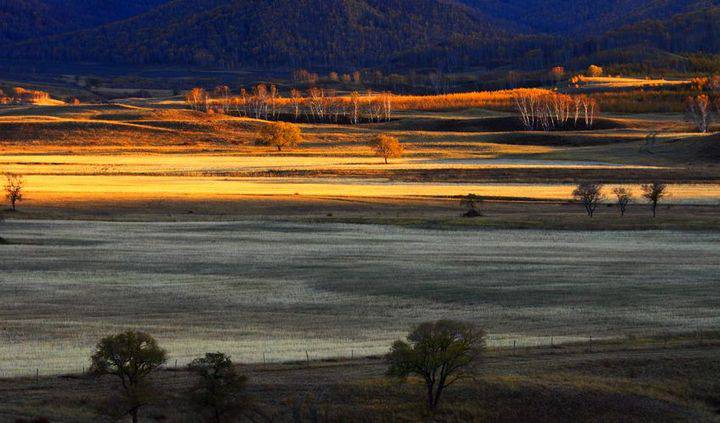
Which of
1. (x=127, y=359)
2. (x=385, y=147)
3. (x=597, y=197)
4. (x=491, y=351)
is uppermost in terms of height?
(x=385, y=147)

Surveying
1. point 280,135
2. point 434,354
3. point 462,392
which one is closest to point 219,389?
point 434,354

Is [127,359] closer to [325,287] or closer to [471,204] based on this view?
[325,287]

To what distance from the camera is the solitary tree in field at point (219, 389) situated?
25.0 m

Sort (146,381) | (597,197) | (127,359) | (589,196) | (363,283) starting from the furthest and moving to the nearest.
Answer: (597,197), (589,196), (363,283), (146,381), (127,359)

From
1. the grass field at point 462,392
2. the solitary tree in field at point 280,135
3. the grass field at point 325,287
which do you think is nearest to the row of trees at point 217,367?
the grass field at point 462,392

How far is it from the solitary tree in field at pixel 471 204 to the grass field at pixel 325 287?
795cm

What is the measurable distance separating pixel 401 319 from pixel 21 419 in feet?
46.6

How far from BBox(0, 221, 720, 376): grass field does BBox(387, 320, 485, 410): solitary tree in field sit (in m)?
3.74

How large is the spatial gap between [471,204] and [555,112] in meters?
115

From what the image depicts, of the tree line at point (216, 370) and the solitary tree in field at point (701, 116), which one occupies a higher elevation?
the solitary tree in field at point (701, 116)

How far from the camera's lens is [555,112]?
18300 centimetres

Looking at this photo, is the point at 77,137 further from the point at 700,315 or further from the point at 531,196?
the point at 700,315

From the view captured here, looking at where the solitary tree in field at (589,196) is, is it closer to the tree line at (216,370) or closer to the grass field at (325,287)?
the grass field at (325,287)

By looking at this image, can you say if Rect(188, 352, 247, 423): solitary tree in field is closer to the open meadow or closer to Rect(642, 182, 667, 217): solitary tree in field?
the open meadow
